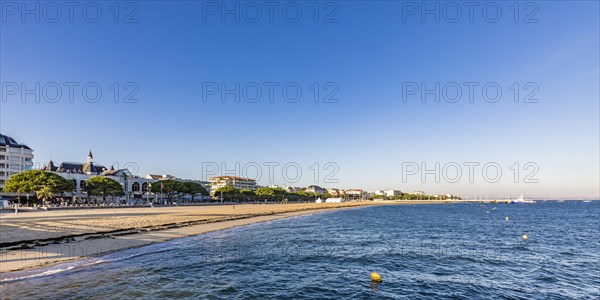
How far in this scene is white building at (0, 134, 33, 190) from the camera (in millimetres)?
98688

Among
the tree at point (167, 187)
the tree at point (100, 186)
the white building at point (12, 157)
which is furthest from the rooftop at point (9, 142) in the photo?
the tree at point (167, 187)

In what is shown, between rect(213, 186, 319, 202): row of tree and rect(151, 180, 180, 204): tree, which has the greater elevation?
rect(151, 180, 180, 204): tree

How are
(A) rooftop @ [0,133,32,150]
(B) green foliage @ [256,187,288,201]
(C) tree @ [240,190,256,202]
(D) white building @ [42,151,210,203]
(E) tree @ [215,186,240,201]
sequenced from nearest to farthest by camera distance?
1. (A) rooftop @ [0,133,32,150]
2. (D) white building @ [42,151,210,203]
3. (E) tree @ [215,186,240,201]
4. (C) tree @ [240,190,256,202]
5. (B) green foliage @ [256,187,288,201]

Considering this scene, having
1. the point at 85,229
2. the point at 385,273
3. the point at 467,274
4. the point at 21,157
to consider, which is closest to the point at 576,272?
the point at 467,274

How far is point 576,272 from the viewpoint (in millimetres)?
23594

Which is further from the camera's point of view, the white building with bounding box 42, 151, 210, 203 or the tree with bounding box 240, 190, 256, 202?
the tree with bounding box 240, 190, 256, 202

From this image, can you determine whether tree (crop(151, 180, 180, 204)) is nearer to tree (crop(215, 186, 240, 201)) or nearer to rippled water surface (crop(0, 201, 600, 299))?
tree (crop(215, 186, 240, 201))

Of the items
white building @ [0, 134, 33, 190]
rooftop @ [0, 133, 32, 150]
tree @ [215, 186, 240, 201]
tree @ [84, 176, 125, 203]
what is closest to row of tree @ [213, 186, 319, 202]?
tree @ [215, 186, 240, 201]

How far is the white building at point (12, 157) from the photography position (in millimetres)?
98688

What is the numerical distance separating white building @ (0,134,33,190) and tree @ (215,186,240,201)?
72.8 meters

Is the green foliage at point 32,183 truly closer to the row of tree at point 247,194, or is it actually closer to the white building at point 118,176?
the white building at point 118,176

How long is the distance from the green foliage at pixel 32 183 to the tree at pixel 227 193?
81774 millimetres

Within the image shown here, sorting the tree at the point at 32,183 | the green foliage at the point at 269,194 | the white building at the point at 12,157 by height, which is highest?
the white building at the point at 12,157

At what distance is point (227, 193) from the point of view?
156 meters
